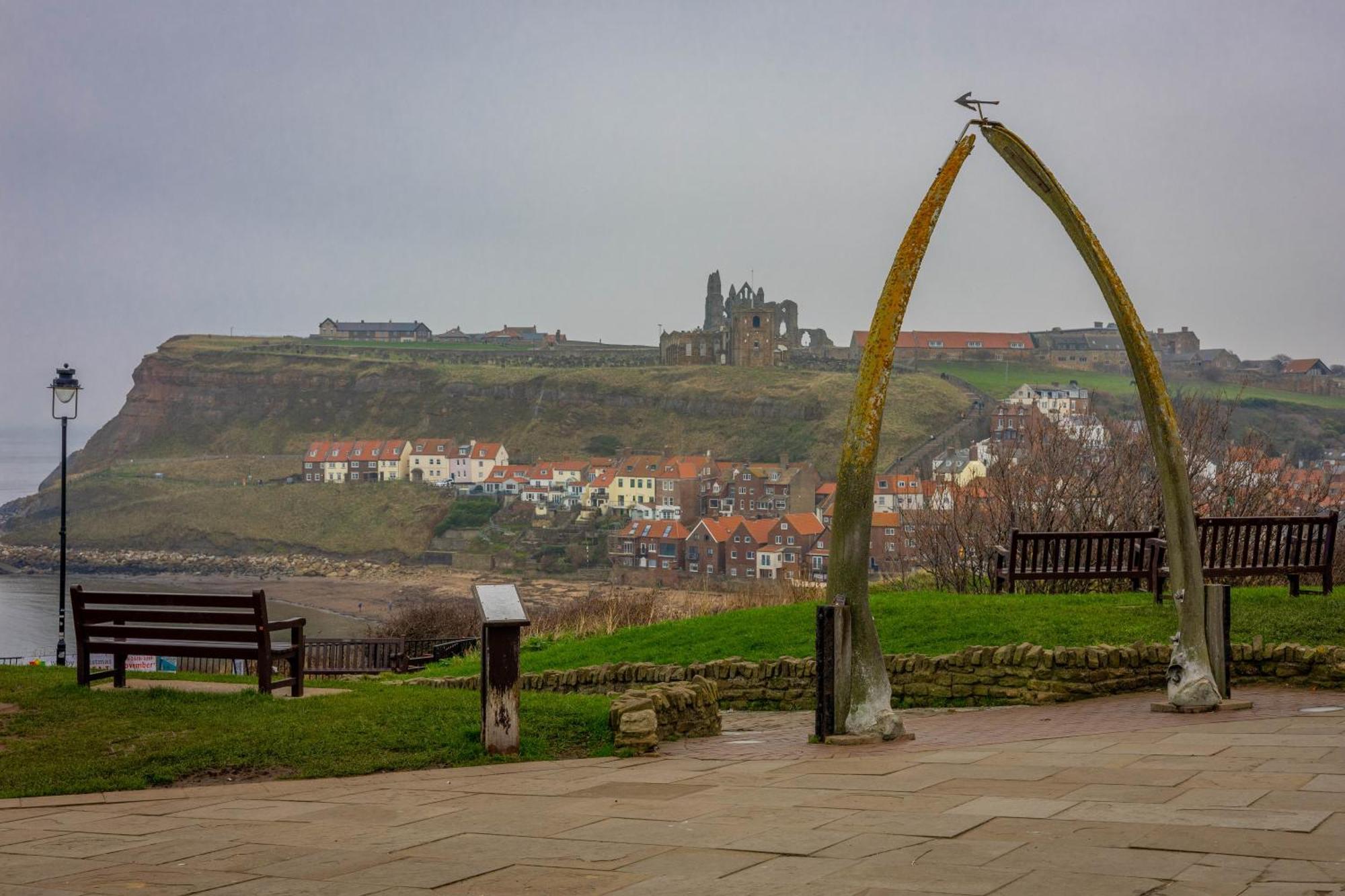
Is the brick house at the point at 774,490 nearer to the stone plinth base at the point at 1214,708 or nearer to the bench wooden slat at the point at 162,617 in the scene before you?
the stone plinth base at the point at 1214,708

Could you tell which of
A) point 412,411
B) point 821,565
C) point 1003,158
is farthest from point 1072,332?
point 1003,158

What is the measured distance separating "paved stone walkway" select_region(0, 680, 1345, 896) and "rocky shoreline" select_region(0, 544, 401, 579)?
114m

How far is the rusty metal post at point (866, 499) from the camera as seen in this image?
9.39 meters

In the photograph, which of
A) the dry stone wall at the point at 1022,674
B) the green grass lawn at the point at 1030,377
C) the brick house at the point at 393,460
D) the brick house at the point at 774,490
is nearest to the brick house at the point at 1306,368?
the green grass lawn at the point at 1030,377

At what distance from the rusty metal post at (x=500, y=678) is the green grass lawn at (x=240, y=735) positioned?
0.14m

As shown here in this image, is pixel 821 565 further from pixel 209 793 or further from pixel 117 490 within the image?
pixel 117 490

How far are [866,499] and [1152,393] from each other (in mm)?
2954

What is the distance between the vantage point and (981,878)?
192 inches

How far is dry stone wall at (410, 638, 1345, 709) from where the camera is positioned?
37.6ft

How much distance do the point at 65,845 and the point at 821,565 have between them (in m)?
94.3

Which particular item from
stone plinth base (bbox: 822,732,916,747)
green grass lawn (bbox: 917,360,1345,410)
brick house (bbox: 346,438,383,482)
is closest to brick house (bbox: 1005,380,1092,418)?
green grass lawn (bbox: 917,360,1345,410)

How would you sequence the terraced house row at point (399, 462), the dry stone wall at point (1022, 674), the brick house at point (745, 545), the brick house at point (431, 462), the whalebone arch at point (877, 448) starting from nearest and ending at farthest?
the whalebone arch at point (877, 448)
the dry stone wall at point (1022, 674)
the brick house at point (745, 545)
the terraced house row at point (399, 462)
the brick house at point (431, 462)

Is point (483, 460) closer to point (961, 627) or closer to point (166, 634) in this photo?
point (961, 627)

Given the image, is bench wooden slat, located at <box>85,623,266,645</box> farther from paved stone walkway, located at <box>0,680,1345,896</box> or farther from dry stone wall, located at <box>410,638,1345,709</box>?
dry stone wall, located at <box>410,638,1345,709</box>
